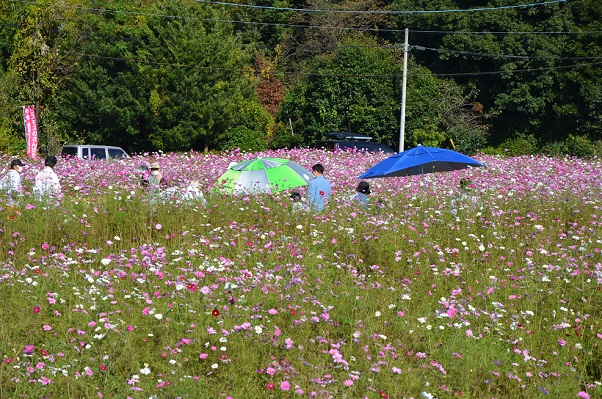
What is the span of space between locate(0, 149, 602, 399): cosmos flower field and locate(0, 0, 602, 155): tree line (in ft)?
70.7

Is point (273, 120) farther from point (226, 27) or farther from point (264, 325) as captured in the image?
point (264, 325)

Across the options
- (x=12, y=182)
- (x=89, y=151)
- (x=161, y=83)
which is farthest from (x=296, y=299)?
(x=161, y=83)

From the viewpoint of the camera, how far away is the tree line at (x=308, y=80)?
3080 centimetres

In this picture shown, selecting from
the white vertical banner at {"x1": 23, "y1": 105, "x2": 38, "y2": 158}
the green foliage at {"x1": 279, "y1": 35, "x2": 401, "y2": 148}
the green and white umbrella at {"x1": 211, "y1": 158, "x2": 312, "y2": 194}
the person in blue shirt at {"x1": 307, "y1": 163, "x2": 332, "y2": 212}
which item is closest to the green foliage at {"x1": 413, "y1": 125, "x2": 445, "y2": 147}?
the green foliage at {"x1": 279, "y1": 35, "x2": 401, "y2": 148}

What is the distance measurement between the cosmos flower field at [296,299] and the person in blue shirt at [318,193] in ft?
0.62

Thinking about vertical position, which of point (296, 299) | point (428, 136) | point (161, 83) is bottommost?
point (428, 136)

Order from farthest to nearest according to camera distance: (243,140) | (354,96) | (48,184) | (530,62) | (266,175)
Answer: (530,62) < (354,96) < (243,140) < (266,175) < (48,184)

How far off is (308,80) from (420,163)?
2505 centimetres

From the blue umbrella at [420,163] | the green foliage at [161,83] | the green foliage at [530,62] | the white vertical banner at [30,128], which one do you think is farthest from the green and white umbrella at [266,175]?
the green foliage at [530,62]

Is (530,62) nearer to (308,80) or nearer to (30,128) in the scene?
(308,80)

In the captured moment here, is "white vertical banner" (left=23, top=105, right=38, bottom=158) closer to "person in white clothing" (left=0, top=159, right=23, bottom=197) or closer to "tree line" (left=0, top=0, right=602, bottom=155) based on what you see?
"tree line" (left=0, top=0, right=602, bottom=155)

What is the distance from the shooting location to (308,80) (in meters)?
36.3

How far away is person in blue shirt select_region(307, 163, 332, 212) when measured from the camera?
9.34 metres

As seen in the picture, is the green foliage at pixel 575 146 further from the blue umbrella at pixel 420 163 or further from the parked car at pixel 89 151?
the blue umbrella at pixel 420 163
